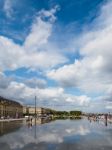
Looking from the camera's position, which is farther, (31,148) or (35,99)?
(35,99)

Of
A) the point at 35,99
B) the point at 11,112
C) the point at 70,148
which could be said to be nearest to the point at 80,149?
the point at 70,148

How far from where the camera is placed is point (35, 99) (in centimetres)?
14525

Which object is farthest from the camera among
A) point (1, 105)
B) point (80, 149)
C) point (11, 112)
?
point (11, 112)

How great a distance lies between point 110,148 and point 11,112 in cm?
16093

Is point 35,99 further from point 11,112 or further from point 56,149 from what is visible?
point 56,149

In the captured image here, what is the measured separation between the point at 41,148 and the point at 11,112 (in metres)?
160

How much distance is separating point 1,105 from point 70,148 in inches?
4940

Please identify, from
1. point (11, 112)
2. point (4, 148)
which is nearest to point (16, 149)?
point (4, 148)

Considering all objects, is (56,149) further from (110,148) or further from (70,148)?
(110,148)

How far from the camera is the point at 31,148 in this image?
22922mm

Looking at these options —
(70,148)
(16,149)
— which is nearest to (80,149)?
(70,148)

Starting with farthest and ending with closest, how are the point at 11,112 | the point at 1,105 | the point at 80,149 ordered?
the point at 11,112 → the point at 1,105 → the point at 80,149

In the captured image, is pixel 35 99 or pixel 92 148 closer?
pixel 92 148

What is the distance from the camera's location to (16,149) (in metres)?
22.7
